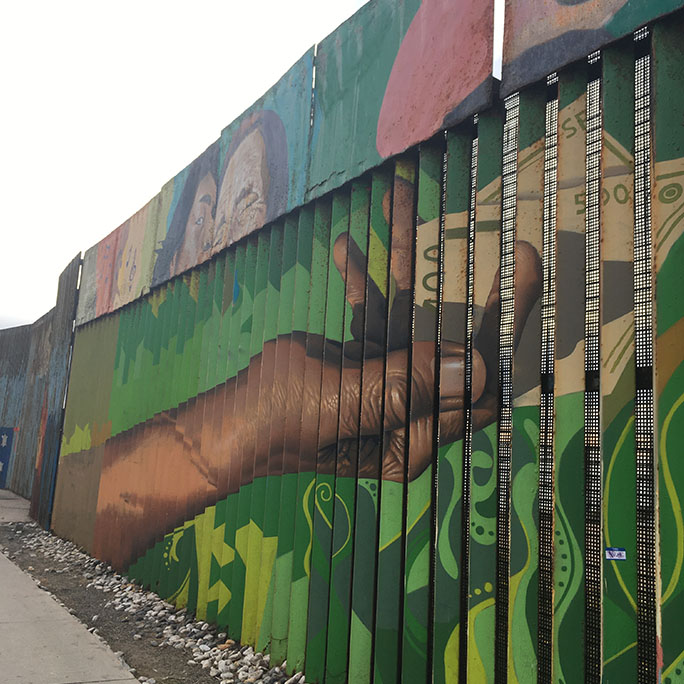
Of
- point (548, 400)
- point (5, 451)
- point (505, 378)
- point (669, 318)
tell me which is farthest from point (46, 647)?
point (5, 451)

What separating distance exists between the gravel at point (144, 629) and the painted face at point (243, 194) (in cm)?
284

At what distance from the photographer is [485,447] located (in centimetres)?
266

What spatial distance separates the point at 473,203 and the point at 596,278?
0.80 meters

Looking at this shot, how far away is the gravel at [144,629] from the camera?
3.66 meters

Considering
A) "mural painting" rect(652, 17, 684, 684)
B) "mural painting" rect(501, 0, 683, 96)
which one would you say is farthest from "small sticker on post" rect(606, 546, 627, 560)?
"mural painting" rect(501, 0, 683, 96)

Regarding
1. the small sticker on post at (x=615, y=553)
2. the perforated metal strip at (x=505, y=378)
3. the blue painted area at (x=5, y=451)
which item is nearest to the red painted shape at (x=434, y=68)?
the perforated metal strip at (x=505, y=378)

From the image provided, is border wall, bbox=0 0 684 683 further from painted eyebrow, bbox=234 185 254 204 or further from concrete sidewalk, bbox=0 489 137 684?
concrete sidewalk, bbox=0 489 137 684

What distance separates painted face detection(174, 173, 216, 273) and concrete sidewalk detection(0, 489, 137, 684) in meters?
2.92

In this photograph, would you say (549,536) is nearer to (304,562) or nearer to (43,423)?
(304,562)

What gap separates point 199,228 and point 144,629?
322cm

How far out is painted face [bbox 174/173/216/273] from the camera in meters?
5.40

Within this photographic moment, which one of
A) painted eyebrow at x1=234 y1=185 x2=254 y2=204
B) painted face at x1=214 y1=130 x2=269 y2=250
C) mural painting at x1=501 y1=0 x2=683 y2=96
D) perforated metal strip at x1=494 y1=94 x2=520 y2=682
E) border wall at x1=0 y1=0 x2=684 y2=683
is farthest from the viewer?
painted eyebrow at x1=234 y1=185 x2=254 y2=204

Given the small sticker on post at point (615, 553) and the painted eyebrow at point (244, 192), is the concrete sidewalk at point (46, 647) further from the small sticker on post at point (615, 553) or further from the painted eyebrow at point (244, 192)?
the painted eyebrow at point (244, 192)

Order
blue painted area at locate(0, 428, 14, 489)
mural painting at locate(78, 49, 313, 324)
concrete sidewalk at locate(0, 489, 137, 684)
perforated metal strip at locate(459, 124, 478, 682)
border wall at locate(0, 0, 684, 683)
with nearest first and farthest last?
1. border wall at locate(0, 0, 684, 683)
2. perforated metal strip at locate(459, 124, 478, 682)
3. concrete sidewalk at locate(0, 489, 137, 684)
4. mural painting at locate(78, 49, 313, 324)
5. blue painted area at locate(0, 428, 14, 489)
